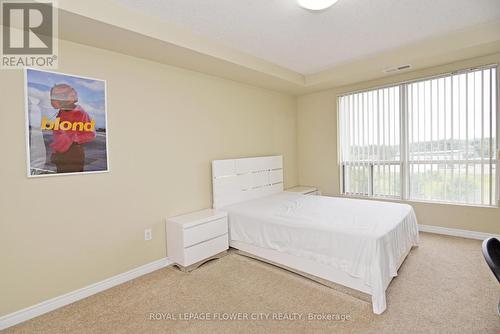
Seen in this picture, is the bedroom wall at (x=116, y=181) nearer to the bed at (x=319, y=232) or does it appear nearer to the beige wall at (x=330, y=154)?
the bed at (x=319, y=232)

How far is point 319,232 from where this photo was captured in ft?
8.29

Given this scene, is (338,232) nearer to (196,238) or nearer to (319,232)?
(319,232)

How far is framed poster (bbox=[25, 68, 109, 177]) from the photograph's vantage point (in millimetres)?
2186

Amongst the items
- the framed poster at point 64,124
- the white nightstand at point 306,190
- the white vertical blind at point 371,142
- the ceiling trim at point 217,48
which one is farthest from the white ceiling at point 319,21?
the white nightstand at point 306,190

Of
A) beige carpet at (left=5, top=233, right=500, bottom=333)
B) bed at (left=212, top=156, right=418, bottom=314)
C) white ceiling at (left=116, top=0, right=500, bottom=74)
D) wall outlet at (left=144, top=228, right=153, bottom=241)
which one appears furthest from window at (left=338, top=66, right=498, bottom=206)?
wall outlet at (left=144, top=228, right=153, bottom=241)

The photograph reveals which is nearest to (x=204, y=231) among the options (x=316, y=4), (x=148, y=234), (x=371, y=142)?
(x=148, y=234)

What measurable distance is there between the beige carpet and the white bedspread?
228mm

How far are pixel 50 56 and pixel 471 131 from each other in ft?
16.1

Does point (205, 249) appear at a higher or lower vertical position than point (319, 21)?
lower

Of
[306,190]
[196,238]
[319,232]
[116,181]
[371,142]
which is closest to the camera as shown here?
[319,232]

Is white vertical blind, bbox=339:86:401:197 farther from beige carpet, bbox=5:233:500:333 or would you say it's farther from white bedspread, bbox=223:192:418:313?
beige carpet, bbox=5:233:500:333

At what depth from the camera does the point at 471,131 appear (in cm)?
345

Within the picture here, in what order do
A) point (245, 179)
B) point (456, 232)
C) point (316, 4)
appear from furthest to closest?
point (245, 179)
point (456, 232)
point (316, 4)

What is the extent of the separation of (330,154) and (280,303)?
128 inches
